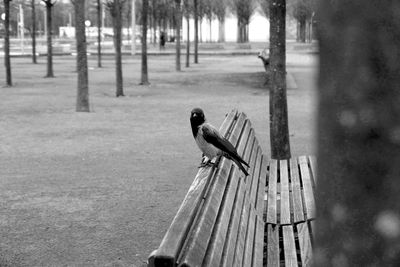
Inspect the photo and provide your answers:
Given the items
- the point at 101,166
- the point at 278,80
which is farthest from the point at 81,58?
the point at 278,80

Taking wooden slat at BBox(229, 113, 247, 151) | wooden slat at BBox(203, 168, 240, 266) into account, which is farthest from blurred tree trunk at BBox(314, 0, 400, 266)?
wooden slat at BBox(229, 113, 247, 151)

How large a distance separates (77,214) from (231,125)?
1.96 m

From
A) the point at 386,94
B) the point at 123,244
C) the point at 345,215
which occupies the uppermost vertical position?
the point at 386,94

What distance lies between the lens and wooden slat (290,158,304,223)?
17.8 ft

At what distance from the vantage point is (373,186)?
0.65 m

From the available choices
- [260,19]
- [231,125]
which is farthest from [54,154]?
[260,19]

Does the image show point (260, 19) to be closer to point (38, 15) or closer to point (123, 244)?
point (38, 15)

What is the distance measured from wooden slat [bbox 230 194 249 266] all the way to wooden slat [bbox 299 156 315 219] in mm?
631

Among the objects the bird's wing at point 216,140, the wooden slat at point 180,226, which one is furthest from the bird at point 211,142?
the wooden slat at point 180,226

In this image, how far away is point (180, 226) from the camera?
290 cm

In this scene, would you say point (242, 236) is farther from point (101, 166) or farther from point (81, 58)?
point (81, 58)

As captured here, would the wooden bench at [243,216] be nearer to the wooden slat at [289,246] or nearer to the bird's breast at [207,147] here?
the wooden slat at [289,246]

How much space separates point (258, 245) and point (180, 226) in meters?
1.65

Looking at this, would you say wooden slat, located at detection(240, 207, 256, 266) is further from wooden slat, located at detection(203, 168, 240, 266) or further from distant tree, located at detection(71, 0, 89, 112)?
distant tree, located at detection(71, 0, 89, 112)
